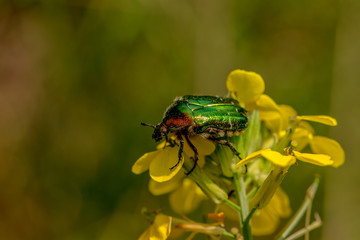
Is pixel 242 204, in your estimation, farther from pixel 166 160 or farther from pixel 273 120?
pixel 273 120

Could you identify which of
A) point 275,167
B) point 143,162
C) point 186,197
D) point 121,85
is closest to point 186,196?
point 186,197

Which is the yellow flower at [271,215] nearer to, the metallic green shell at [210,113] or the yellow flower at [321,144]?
the yellow flower at [321,144]

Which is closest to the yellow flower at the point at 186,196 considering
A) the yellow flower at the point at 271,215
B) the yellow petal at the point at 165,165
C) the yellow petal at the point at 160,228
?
the yellow flower at the point at 271,215

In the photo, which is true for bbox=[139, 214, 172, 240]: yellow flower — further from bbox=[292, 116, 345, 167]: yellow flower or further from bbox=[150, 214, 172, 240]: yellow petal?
bbox=[292, 116, 345, 167]: yellow flower

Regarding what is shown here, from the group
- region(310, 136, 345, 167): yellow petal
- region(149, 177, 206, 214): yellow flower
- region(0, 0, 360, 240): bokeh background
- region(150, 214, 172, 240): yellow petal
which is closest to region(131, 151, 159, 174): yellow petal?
region(150, 214, 172, 240): yellow petal

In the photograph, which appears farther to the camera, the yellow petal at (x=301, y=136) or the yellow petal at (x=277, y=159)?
the yellow petal at (x=301, y=136)

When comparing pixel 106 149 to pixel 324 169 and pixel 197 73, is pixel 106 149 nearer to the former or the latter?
pixel 197 73
